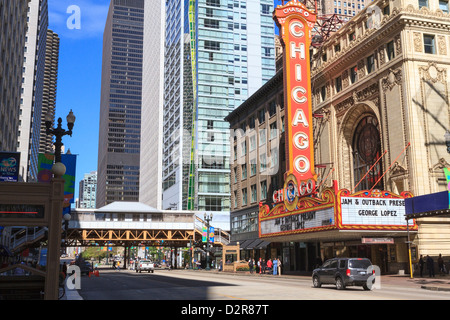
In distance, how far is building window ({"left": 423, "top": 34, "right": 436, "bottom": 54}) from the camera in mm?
39969

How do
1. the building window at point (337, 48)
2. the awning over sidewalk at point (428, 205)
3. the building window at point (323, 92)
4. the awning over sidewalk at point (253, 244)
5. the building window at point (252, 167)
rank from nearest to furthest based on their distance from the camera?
the awning over sidewalk at point (428, 205), the building window at point (337, 48), the building window at point (323, 92), the awning over sidewalk at point (253, 244), the building window at point (252, 167)

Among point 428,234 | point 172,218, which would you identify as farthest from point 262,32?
point 428,234

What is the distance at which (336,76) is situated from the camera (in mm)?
49062

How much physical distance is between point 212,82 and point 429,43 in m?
79.1

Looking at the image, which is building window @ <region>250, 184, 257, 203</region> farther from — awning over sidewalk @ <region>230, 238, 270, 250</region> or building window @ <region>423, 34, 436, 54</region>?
building window @ <region>423, 34, 436, 54</region>

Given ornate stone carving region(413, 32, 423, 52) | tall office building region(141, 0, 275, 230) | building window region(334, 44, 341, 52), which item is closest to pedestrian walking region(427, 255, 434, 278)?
ornate stone carving region(413, 32, 423, 52)

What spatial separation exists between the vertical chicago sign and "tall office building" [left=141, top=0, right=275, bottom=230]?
56425mm

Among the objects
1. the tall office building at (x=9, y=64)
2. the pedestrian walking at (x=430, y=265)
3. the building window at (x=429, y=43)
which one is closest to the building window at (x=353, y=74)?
the building window at (x=429, y=43)

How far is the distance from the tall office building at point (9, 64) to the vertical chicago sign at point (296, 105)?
27.9m

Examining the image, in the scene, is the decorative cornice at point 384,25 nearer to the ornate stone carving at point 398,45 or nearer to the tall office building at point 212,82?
the ornate stone carving at point 398,45

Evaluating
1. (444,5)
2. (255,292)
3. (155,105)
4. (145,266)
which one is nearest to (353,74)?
(444,5)

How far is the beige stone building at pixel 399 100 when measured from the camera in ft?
123

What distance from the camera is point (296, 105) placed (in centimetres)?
4741

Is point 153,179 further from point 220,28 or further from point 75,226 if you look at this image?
point 75,226
